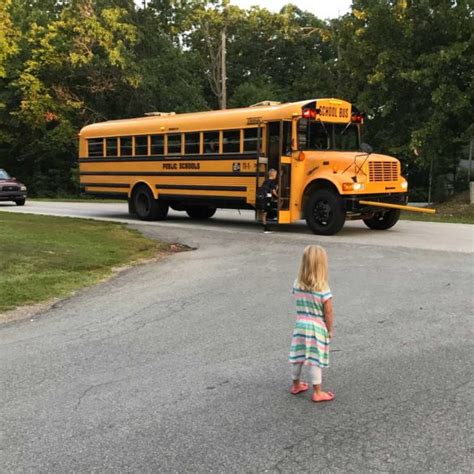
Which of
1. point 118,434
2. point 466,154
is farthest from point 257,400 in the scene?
point 466,154

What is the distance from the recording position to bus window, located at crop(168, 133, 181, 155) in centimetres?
1641

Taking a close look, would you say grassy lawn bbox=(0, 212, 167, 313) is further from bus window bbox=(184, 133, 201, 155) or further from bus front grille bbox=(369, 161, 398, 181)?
bus front grille bbox=(369, 161, 398, 181)

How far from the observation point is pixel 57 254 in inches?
430

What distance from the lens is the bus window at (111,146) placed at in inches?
720

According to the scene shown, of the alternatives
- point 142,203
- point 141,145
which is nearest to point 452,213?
point 142,203

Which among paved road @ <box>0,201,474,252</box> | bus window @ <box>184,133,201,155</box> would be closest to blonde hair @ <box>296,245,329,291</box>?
paved road @ <box>0,201,474,252</box>

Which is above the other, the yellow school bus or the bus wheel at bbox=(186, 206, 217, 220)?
the yellow school bus

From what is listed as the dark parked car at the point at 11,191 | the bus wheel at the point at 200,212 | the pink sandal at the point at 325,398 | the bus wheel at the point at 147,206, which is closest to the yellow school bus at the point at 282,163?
the bus wheel at the point at 147,206

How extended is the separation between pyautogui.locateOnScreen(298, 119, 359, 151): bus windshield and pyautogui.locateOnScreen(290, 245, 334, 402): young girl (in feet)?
32.5

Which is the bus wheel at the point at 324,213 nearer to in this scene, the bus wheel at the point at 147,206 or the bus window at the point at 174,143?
the bus window at the point at 174,143

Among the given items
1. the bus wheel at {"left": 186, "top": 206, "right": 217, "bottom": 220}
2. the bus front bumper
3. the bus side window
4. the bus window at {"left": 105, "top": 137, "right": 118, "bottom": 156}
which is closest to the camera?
the bus front bumper

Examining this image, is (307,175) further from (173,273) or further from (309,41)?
(309,41)

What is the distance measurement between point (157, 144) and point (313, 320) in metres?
13.3

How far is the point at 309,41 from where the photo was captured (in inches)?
1747
